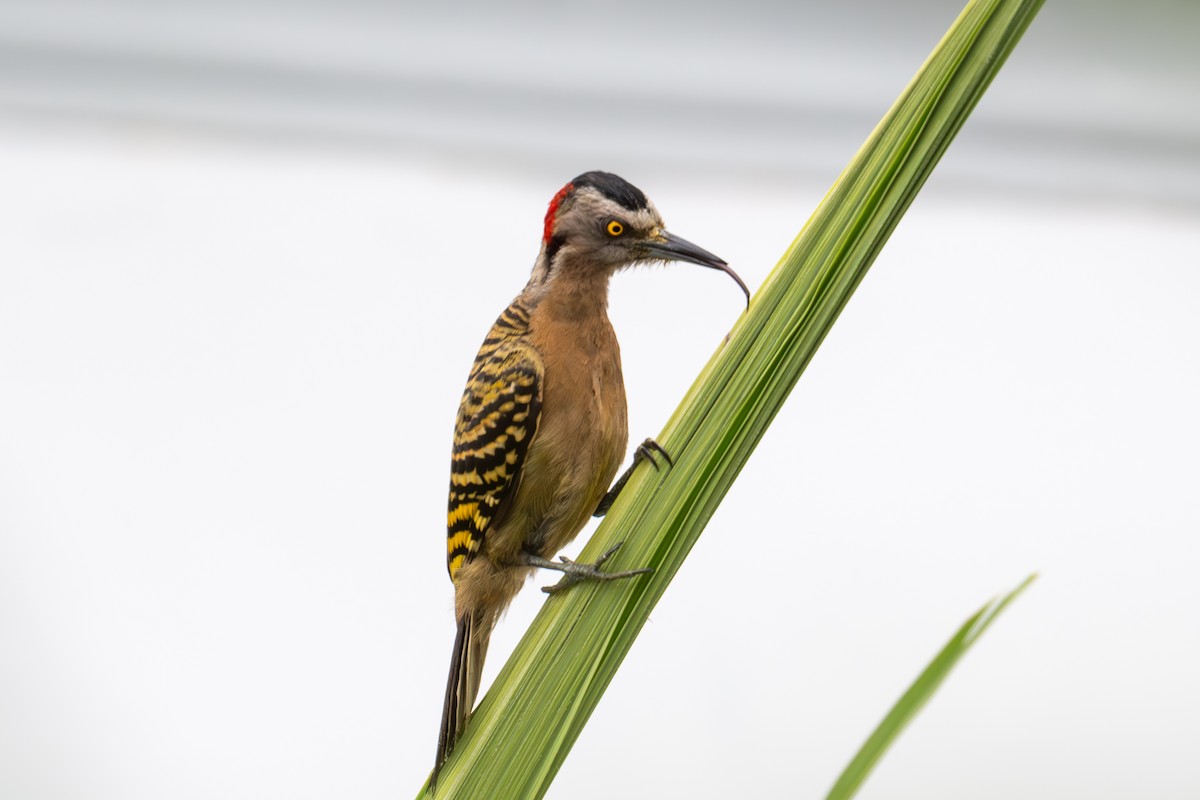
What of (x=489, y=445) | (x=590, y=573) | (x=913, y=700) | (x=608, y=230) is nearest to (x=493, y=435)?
(x=489, y=445)

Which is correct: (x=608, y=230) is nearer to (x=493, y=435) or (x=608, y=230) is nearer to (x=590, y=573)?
(x=493, y=435)

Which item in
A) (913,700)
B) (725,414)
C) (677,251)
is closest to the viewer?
(913,700)

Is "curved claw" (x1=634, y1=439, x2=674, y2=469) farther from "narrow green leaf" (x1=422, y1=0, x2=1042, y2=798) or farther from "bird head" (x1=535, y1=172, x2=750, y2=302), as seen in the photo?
"bird head" (x1=535, y1=172, x2=750, y2=302)

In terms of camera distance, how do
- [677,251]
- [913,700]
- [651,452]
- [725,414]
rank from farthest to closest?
[677,251] < [651,452] < [725,414] < [913,700]

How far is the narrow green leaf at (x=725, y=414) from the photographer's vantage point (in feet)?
1.46

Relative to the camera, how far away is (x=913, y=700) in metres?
0.33

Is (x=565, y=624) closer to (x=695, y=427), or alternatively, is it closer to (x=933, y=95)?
(x=695, y=427)

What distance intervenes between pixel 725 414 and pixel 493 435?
1.27 ft

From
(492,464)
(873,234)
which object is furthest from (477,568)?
(873,234)

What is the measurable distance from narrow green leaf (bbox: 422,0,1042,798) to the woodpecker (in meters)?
0.25

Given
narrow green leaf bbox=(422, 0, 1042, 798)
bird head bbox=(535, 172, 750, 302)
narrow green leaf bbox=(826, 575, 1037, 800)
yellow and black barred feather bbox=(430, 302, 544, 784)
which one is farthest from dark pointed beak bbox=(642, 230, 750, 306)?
narrow green leaf bbox=(826, 575, 1037, 800)

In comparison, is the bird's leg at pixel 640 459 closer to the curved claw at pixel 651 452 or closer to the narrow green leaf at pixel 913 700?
the curved claw at pixel 651 452

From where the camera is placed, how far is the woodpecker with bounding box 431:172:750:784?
2.70 feet

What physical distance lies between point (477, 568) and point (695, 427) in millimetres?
419
